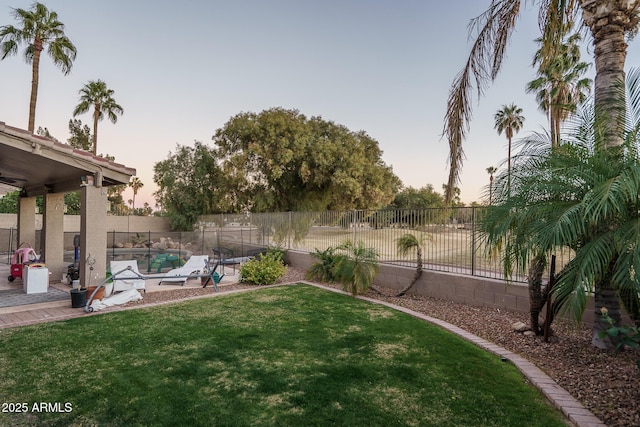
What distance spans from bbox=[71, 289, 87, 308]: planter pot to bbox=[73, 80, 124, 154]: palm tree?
25.5 m

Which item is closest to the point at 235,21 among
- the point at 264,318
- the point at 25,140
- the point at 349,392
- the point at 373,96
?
the point at 373,96

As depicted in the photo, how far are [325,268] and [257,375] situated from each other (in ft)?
21.2

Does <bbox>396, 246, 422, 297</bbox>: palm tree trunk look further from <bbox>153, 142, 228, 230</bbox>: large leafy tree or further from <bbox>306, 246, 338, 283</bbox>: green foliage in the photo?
<bbox>153, 142, 228, 230</bbox>: large leafy tree

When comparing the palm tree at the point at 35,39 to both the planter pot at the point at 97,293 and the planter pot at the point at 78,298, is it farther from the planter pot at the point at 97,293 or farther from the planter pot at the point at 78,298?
the planter pot at the point at 78,298

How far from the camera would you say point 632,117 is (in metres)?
3.84

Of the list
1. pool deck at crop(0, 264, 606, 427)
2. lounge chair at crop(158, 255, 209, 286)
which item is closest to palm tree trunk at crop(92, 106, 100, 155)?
pool deck at crop(0, 264, 606, 427)

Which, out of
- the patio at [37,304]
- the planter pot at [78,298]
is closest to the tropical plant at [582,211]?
the patio at [37,304]

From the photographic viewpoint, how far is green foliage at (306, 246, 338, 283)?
403 inches

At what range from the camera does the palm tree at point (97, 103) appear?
27.7m

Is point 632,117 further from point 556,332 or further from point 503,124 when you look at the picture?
point 503,124

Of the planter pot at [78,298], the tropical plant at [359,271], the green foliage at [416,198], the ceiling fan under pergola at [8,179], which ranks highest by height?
the green foliage at [416,198]

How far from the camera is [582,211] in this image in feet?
10.9

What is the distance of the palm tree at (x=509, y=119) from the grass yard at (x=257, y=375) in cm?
3120

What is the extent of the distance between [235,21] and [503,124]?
27.0 meters
